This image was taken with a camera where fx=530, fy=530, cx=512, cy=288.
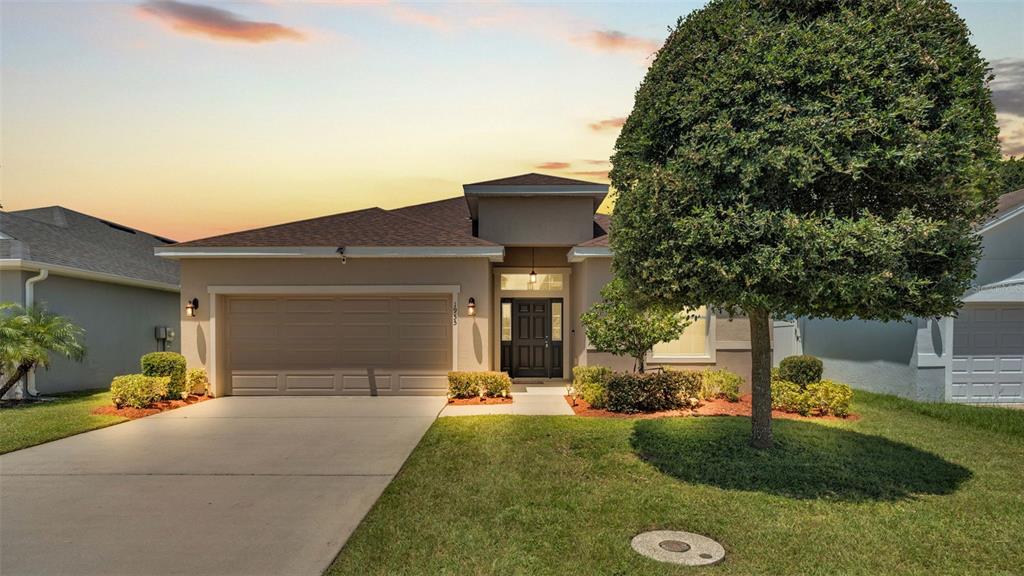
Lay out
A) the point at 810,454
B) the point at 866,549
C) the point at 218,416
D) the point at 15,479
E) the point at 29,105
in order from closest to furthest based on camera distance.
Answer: the point at 866,549
the point at 15,479
the point at 810,454
the point at 218,416
the point at 29,105

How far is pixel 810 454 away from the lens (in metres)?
6.55

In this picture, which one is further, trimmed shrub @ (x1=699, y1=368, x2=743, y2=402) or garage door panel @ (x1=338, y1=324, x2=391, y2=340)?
garage door panel @ (x1=338, y1=324, x2=391, y2=340)

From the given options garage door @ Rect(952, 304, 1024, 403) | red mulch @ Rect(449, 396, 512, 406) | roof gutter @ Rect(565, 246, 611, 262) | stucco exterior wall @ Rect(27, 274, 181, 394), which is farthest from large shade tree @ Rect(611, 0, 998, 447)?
stucco exterior wall @ Rect(27, 274, 181, 394)

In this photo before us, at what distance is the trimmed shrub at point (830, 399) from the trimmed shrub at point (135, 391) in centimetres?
1174

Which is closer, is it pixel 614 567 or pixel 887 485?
pixel 614 567

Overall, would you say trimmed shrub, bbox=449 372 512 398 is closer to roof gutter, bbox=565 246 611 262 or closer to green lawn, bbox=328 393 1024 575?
green lawn, bbox=328 393 1024 575

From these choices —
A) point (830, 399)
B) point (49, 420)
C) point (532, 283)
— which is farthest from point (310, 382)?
point (830, 399)

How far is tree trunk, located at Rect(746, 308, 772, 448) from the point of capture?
6.57m

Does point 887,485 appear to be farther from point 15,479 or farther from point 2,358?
point 2,358

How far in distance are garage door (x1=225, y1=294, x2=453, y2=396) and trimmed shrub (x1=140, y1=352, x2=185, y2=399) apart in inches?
38.4

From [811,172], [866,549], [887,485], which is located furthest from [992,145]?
[866,549]

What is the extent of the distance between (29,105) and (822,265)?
13435 mm

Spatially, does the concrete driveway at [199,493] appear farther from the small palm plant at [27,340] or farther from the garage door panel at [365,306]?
the small palm plant at [27,340]

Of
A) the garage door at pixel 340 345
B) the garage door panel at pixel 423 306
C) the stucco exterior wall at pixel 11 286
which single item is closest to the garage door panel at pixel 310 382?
the garage door at pixel 340 345
